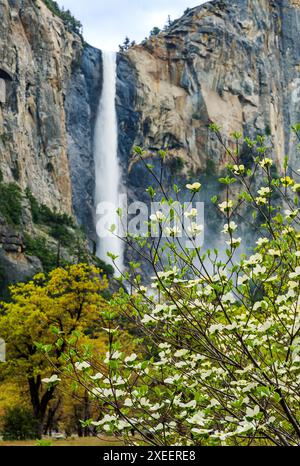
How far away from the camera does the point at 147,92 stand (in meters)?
83.5

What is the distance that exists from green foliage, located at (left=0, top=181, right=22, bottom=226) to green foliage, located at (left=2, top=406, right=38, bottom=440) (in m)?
28.8

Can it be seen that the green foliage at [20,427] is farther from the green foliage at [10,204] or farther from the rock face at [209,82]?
the rock face at [209,82]

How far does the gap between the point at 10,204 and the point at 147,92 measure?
34815mm

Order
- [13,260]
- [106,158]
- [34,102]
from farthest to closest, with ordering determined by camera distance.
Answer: [106,158] < [34,102] < [13,260]

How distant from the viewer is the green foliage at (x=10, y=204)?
5331 centimetres

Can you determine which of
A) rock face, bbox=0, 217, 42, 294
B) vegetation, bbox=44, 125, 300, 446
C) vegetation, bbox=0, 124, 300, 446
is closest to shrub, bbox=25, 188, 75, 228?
rock face, bbox=0, 217, 42, 294

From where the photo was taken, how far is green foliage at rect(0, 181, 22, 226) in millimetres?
53312

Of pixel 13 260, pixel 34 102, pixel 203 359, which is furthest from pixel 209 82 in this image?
pixel 203 359

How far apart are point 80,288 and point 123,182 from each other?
52.5 metres

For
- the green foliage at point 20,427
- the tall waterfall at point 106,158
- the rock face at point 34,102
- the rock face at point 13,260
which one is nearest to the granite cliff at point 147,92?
the rock face at point 34,102

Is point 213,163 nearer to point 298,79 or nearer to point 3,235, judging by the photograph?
point 298,79

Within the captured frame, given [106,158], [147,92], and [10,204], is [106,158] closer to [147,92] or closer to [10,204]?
[147,92]
